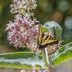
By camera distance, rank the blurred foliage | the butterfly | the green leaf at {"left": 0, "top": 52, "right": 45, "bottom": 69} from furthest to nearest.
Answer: the blurred foliage, the green leaf at {"left": 0, "top": 52, "right": 45, "bottom": 69}, the butterfly

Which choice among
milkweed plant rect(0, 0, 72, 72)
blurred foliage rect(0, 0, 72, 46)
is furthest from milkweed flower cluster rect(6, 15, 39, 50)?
blurred foliage rect(0, 0, 72, 46)

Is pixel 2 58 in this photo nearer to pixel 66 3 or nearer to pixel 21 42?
pixel 21 42

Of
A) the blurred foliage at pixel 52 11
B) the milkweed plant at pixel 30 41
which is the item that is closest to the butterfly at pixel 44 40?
the milkweed plant at pixel 30 41

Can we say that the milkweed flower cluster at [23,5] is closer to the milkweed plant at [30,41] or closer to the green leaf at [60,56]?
the milkweed plant at [30,41]

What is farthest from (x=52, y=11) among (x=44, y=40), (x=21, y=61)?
(x=44, y=40)

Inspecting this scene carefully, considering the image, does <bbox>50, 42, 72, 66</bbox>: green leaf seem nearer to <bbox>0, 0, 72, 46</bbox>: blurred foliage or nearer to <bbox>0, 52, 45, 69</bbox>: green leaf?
<bbox>0, 52, 45, 69</bbox>: green leaf

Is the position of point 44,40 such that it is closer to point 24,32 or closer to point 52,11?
point 24,32
